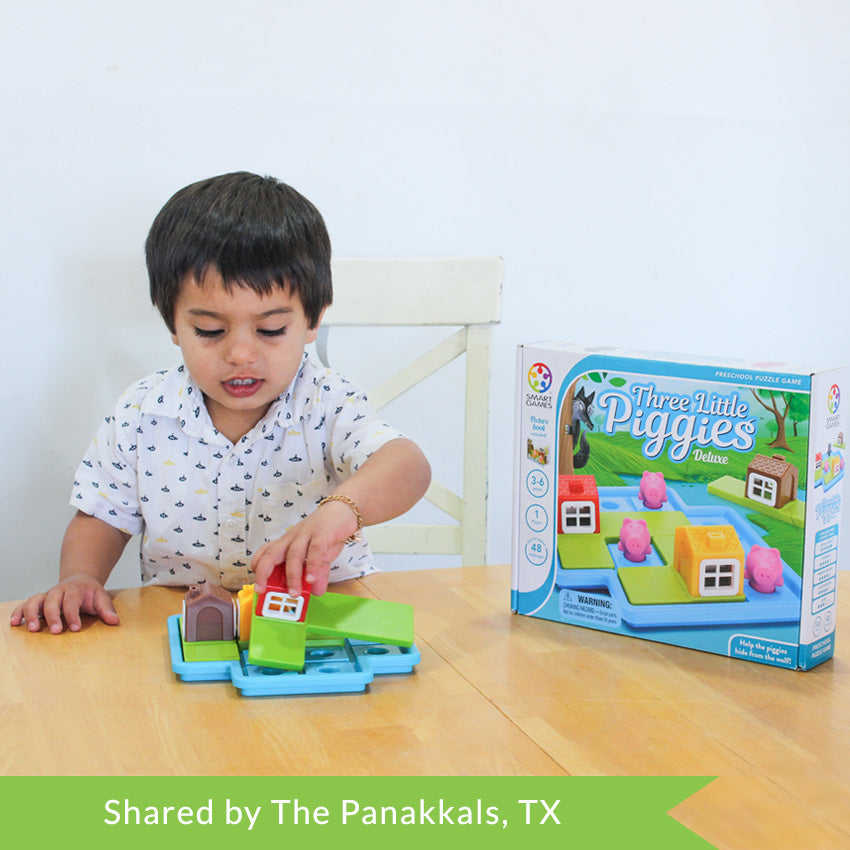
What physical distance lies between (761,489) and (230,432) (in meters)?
0.59

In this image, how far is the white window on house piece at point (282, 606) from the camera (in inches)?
28.2

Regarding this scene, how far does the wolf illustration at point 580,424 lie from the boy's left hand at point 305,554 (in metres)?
0.19

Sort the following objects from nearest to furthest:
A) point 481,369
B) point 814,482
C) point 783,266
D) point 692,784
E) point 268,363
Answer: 1. point 692,784
2. point 814,482
3. point 268,363
4. point 481,369
5. point 783,266

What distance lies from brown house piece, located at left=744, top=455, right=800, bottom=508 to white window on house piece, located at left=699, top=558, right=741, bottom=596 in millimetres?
52

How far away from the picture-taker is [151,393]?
1079 millimetres

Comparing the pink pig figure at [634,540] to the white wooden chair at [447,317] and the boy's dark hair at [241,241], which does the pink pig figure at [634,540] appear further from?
the white wooden chair at [447,317]

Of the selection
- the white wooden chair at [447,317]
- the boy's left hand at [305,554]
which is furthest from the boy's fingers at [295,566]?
the white wooden chair at [447,317]

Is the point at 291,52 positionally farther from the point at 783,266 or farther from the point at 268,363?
the point at 783,266

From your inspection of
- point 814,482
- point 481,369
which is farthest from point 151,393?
point 814,482

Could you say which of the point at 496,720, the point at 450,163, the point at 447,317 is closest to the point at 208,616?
the point at 496,720

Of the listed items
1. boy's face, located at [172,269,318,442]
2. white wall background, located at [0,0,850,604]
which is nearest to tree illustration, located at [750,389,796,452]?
boy's face, located at [172,269,318,442]

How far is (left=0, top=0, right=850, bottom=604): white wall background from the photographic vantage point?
1.37m

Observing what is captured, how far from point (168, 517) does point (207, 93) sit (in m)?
0.64

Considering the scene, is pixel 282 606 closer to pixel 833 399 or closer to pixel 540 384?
pixel 540 384
